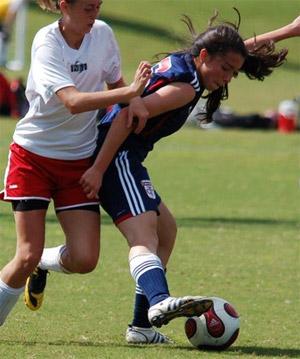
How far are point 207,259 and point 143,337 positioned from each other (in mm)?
3178

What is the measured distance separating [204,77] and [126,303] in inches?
80.5

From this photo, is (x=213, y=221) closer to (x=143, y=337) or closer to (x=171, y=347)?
(x=143, y=337)

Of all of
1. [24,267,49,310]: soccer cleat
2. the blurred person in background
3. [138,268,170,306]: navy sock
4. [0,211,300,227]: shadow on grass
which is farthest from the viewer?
the blurred person in background

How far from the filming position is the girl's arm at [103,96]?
5.87 m

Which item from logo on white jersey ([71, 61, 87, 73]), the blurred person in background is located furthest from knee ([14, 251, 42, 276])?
the blurred person in background

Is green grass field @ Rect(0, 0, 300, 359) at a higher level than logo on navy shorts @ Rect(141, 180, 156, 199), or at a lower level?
lower

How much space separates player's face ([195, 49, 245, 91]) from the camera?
6.22m

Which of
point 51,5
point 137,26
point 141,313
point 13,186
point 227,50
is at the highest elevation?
point 51,5

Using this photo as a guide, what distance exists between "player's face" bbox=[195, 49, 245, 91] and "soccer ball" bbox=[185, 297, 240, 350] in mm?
1163

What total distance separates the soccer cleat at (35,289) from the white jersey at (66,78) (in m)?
0.90

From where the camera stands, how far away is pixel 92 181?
20.2 ft

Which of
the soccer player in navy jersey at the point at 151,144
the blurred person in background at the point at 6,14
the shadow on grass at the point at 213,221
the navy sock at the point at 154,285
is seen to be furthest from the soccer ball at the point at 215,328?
the blurred person in background at the point at 6,14

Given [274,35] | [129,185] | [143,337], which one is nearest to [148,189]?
[129,185]

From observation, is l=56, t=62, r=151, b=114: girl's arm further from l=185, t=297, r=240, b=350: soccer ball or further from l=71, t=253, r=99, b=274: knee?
l=185, t=297, r=240, b=350: soccer ball
